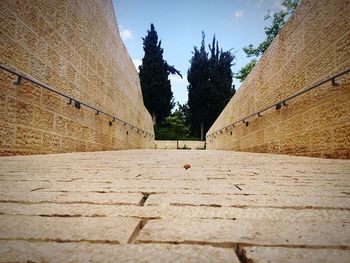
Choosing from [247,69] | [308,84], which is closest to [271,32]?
[247,69]

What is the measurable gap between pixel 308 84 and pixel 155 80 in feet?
70.9

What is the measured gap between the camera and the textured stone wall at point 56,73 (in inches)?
135

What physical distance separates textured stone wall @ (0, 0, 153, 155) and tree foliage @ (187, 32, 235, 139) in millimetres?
16980

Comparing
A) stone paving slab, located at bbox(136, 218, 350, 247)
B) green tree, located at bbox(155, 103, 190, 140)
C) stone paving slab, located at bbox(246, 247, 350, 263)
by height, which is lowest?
stone paving slab, located at bbox(246, 247, 350, 263)

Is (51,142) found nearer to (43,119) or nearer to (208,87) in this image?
(43,119)

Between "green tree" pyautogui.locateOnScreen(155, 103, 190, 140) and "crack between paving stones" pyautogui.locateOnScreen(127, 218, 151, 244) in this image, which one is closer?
"crack between paving stones" pyautogui.locateOnScreen(127, 218, 151, 244)

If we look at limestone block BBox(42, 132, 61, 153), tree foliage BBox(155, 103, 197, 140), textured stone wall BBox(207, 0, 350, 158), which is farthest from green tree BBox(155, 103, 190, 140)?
limestone block BBox(42, 132, 61, 153)

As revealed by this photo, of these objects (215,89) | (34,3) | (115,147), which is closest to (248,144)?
(115,147)

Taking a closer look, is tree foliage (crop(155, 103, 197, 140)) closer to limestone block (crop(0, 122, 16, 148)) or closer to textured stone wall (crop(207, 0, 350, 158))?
textured stone wall (crop(207, 0, 350, 158))

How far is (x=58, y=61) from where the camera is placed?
481 centimetres

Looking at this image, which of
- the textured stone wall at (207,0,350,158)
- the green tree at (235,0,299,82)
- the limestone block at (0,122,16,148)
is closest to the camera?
the limestone block at (0,122,16,148)

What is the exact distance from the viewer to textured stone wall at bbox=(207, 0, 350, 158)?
355 cm

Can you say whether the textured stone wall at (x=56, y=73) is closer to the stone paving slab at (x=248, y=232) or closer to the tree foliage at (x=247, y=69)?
the stone paving slab at (x=248, y=232)

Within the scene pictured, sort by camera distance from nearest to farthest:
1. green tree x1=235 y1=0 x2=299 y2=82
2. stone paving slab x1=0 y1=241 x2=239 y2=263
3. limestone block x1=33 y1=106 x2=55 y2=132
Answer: stone paving slab x1=0 y1=241 x2=239 y2=263 < limestone block x1=33 y1=106 x2=55 y2=132 < green tree x1=235 y1=0 x2=299 y2=82
